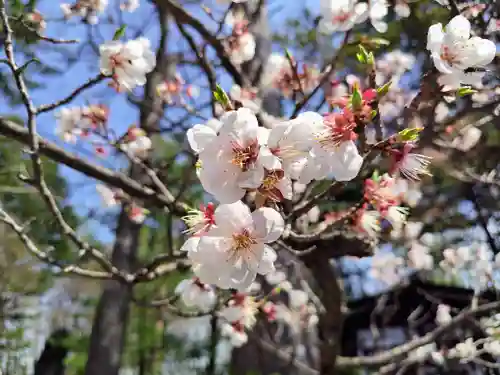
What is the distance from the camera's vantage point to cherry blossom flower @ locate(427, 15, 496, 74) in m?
0.93

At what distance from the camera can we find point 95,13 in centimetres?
204

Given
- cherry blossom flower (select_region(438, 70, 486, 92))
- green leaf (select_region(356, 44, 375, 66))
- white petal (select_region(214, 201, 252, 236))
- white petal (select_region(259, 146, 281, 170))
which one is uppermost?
cherry blossom flower (select_region(438, 70, 486, 92))

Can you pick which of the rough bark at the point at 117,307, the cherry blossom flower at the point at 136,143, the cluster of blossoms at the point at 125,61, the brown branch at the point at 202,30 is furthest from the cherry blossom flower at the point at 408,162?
the rough bark at the point at 117,307

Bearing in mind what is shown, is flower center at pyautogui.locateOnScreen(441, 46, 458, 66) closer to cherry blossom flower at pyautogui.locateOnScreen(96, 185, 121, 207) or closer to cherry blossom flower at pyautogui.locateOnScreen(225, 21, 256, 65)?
cherry blossom flower at pyautogui.locateOnScreen(225, 21, 256, 65)

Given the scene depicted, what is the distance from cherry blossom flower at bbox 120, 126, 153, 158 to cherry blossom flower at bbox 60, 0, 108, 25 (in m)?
0.54

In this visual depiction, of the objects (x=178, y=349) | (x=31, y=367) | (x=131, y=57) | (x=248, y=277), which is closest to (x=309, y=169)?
(x=248, y=277)

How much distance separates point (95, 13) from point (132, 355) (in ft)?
15.5

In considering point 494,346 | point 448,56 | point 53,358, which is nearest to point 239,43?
point 448,56

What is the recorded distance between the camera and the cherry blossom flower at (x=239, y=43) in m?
2.09

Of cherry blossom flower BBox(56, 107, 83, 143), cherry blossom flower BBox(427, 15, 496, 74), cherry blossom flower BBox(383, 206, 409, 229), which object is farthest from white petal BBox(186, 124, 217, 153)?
cherry blossom flower BBox(56, 107, 83, 143)

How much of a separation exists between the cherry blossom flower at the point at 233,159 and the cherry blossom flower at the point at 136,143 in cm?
112

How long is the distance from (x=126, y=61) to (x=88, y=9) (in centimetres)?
78

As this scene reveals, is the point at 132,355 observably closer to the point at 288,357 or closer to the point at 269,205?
the point at 288,357

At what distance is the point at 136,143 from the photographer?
1954mm
